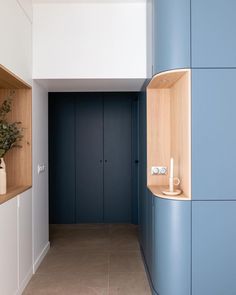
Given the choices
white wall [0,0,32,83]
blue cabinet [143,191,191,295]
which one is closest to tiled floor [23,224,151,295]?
blue cabinet [143,191,191,295]

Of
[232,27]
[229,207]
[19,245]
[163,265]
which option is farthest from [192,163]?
[19,245]

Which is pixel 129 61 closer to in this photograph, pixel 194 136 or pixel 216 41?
pixel 216 41

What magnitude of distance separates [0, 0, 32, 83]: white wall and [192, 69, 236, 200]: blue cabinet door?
1.58m

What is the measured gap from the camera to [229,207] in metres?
2.18

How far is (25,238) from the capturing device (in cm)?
283

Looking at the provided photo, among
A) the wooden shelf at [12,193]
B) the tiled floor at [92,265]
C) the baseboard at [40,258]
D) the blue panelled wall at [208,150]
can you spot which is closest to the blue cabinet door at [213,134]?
the blue panelled wall at [208,150]

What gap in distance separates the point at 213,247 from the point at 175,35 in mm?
1714

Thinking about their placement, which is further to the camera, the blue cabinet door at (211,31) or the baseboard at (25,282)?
the baseboard at (25,282)

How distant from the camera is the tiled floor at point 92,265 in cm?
278

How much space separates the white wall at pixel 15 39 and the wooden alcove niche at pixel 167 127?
1.29 meters

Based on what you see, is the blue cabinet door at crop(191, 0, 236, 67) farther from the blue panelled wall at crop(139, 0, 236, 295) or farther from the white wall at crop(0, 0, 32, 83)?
the white wall at crop(0, 0, 32, 83)

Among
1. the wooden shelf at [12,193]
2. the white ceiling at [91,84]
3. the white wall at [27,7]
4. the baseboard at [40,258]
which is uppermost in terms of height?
the white wall at [27,7]

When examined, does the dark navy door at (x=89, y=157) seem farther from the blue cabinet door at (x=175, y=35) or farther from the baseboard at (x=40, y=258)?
the blue cabinet door at (x=175, y=35)

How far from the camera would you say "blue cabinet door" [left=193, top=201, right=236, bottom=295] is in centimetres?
217
